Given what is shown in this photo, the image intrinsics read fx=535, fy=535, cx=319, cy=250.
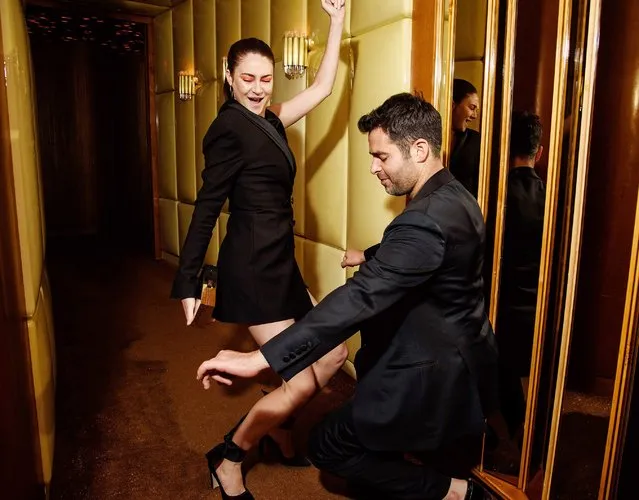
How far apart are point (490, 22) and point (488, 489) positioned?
5.29ft

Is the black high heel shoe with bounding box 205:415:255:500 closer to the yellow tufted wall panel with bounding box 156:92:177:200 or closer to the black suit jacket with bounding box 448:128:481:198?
the black suit jacket with bounding box 448:128:481:198

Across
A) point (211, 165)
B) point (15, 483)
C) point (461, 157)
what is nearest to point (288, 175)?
point (211, 165)

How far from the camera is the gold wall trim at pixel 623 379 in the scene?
1321mm

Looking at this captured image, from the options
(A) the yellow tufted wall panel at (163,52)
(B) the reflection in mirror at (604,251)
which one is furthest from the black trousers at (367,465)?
(A) the yellow tufted wall panel at (163,52)

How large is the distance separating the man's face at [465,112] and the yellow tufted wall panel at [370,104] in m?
0.30

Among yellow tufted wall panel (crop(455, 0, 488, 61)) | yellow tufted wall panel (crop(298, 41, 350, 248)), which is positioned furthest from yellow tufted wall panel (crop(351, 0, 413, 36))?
yellow tufted wall panel (crop(455, 0, 488, 61))

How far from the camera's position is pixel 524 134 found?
5.52 feet

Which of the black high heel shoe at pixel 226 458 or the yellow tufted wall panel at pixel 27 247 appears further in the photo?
the black high heel shoe at pixel 226 458

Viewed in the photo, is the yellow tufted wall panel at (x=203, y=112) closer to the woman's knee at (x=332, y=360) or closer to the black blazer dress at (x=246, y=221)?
the black blazer dress at (x=246, y=221)

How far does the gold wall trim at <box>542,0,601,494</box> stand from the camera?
1396mm

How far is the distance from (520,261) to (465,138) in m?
0.52

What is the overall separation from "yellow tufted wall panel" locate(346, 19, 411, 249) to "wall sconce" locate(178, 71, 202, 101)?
97.8 inches

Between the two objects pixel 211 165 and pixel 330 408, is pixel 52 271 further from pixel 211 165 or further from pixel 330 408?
pixel 211 165

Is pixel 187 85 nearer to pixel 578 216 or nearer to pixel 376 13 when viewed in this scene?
pixel 376 13
